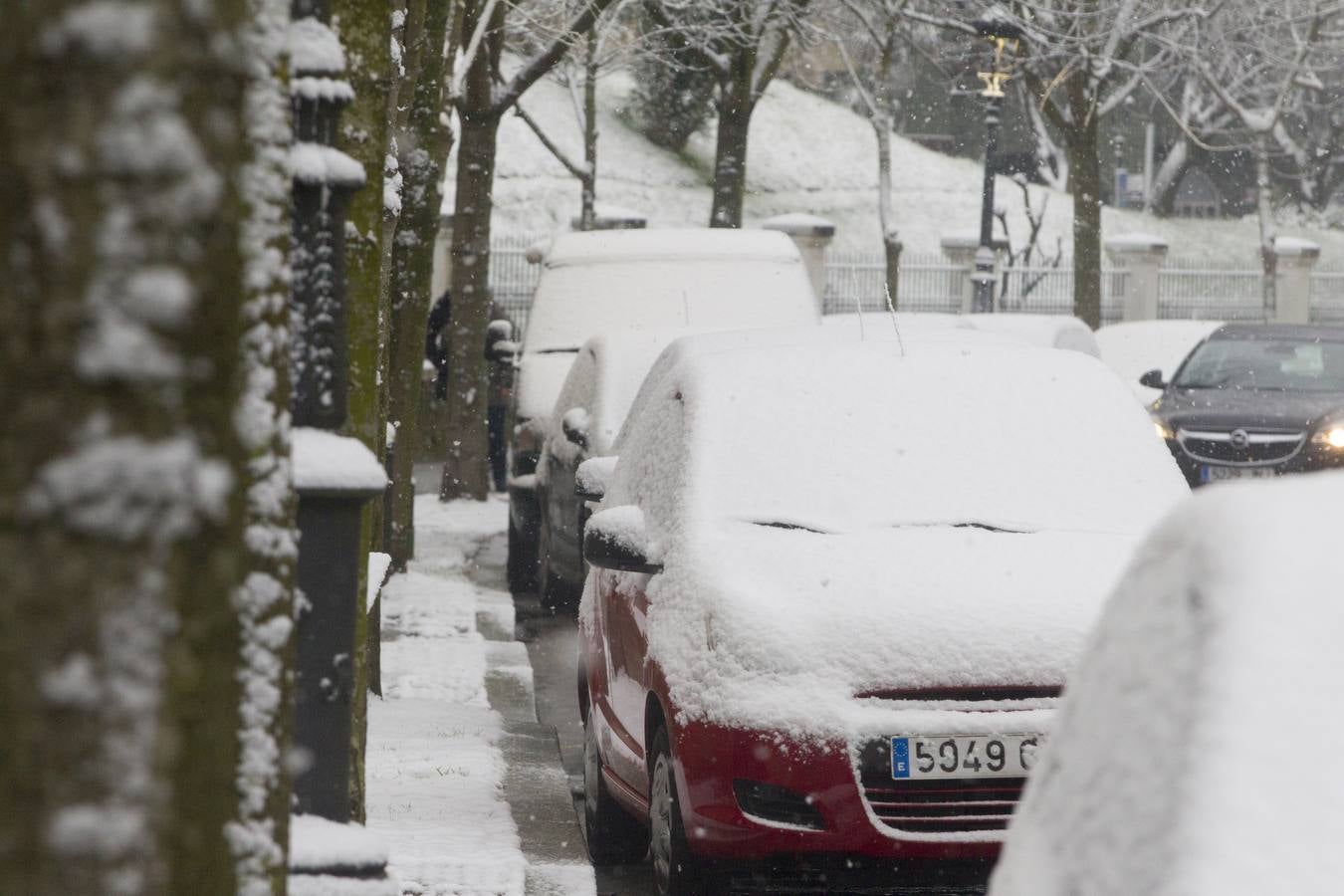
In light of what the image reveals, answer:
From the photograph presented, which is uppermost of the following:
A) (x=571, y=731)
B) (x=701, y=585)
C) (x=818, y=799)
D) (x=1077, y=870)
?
(x=1077, y=870)

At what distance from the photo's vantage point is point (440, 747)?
6.86 m

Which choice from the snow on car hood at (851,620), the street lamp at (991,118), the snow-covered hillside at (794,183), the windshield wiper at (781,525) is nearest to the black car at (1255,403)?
the street lamp at (991,118)

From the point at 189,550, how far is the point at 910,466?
14.4ft

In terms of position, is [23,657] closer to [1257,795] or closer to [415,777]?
[1257,795]

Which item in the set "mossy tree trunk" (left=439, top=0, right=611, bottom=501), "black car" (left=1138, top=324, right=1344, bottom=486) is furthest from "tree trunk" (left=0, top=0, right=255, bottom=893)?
"mossy tree trunk" (left=439, top=0, right=611, bottom=501)

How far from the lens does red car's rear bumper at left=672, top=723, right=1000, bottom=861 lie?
4.66 meters

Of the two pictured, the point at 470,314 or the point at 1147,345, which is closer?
the point at 470,314

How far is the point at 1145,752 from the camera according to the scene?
5.40ft

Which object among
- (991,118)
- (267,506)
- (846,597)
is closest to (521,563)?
(846,597)

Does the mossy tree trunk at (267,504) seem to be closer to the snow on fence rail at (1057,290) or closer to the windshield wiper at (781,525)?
the windshield wiper at (781,525)

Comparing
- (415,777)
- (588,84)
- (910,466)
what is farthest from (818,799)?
(588,84)

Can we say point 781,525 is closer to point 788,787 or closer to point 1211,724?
point 788,787

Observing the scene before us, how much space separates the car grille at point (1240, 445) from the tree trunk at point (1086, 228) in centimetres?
1568

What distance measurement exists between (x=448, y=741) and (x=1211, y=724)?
5.61 meters
